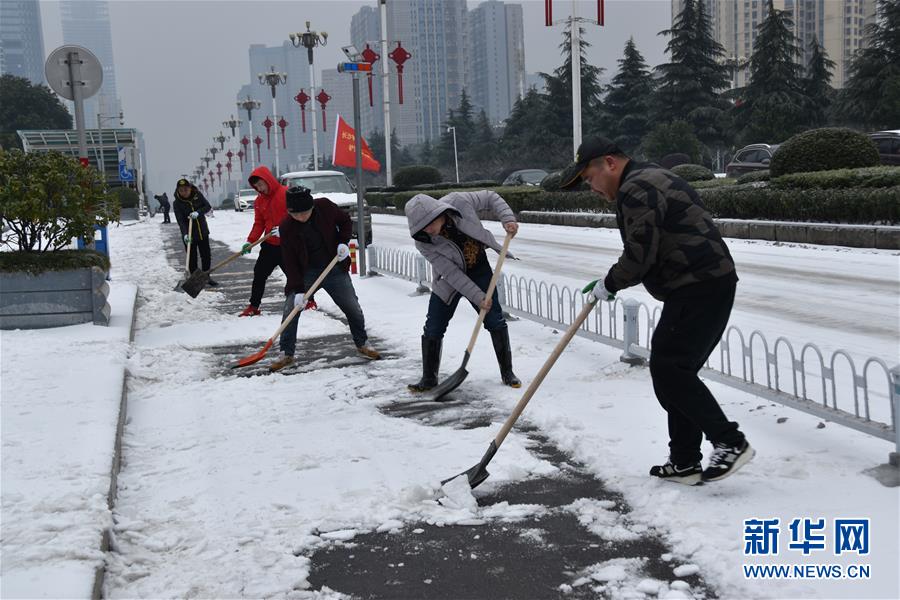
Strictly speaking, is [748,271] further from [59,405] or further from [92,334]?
[59,405]

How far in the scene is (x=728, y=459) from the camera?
14.0 feet

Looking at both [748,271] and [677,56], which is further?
[677,56]

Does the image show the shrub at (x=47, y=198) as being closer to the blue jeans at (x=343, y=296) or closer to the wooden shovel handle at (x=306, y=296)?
the blue jeans at (x=343, y=296)

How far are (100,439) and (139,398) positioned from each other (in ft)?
5.55

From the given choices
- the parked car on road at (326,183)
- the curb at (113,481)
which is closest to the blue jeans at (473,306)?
the curb at (113,481)

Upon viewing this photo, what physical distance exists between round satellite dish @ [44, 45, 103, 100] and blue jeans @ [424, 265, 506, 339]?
6.55m

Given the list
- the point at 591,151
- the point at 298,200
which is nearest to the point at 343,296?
the point at 298,200

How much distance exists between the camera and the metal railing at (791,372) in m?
4.48

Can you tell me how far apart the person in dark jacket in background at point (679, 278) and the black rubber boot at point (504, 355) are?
7.32 feet

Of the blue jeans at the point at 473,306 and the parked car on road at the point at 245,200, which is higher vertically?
the parked car on road at the point at 245,200

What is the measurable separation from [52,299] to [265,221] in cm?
262

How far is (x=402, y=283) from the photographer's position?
42.7 feet

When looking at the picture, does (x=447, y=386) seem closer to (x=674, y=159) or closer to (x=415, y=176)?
(x=674, y=159)

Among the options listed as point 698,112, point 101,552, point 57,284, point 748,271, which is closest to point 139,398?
point 57,284
